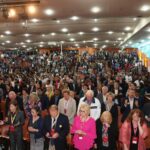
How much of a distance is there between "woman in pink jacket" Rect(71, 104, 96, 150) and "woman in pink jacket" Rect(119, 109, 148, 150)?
530mm

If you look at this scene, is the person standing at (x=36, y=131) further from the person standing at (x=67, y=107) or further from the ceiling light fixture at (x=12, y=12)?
the ceiling light fixture at (x=12, y=12)

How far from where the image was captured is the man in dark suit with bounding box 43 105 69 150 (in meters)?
5.61

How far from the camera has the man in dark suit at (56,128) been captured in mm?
5613

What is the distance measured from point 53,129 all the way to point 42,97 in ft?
12.4

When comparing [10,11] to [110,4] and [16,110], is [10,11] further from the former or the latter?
[16,110]

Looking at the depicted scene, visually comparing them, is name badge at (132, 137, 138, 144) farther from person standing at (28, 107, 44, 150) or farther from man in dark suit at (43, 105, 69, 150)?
person standing at (28, 107, 44, 150)

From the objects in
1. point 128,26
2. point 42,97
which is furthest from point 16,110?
point 128,26

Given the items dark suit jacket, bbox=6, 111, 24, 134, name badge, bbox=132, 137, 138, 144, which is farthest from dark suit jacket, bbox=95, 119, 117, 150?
dark suit jacket, bbox=6, 111, 24, 134

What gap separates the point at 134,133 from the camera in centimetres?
507

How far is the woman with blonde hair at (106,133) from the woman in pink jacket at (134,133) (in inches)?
12.8

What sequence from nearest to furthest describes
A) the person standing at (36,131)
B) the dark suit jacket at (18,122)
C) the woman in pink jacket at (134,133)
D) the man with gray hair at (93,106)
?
the woman in pink jacket at (134,133), the person standing at (36,131), the dark suit jacket at (18,122), the man with gray hair at (93,106)

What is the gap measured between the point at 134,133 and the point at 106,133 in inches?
20.8

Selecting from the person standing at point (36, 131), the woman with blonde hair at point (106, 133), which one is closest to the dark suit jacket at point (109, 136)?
the woman with blonde hair at point (106, 133)

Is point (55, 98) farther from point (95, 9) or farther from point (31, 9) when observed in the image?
point (95, 9)
